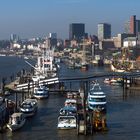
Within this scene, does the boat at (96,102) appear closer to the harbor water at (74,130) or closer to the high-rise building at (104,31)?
the harbor water at (74,130)

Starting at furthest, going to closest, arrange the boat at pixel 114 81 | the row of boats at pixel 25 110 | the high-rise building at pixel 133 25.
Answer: the high-rise building at pixel 133 25 < the boat at pixel 114 81 < the row of boats at pixel 25 110

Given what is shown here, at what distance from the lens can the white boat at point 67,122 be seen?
18.1 meters

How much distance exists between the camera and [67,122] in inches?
715

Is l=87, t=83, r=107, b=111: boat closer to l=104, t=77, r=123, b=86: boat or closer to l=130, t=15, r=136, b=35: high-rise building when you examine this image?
l=104, t=77, r=123, b=86: boat

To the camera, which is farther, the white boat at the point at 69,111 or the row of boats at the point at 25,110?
the white boat at the point at 69,111

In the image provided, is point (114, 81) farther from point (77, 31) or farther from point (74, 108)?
point (77, 31)

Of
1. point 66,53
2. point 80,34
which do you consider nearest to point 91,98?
point 66,53

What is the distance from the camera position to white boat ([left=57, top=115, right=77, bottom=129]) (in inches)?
712

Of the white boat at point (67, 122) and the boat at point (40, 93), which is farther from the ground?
the boat at point (40, 93)

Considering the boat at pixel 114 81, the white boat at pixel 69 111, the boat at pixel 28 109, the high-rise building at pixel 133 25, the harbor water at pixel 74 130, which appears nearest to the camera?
the harbor water at pixel 74 130

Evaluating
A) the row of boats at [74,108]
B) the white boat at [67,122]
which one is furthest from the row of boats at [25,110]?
the white boat at [67,122]

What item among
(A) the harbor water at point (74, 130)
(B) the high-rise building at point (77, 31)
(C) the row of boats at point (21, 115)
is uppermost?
(B) the high-rise building at point (77, 31)

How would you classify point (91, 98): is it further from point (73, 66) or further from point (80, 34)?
point (80, 34)

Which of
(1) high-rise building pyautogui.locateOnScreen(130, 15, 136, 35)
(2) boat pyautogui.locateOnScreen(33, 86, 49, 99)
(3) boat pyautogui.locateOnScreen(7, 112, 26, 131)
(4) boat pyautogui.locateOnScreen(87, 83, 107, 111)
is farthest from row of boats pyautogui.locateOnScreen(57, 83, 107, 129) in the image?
(1) high-rise building pyautogui.locateOnScreen(130, 15, 136, 35)
